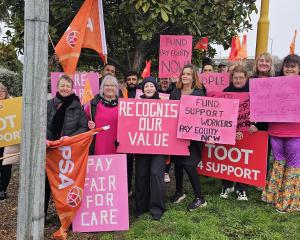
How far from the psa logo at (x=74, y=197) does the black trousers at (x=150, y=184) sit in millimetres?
871

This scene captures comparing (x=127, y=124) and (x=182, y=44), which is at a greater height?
(x=182, y=44)

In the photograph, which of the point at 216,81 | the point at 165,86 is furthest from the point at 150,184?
the point at 216,81

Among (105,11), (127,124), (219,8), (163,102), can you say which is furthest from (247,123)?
(105,11)

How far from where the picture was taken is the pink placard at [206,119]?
4.87m

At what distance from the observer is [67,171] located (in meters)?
4.39

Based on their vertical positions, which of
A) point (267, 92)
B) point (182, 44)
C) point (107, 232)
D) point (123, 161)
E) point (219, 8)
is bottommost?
point (107, 232)

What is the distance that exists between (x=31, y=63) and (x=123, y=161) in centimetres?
165

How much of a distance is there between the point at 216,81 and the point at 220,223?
8.98ft

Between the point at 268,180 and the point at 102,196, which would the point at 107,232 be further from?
the point at 268,180

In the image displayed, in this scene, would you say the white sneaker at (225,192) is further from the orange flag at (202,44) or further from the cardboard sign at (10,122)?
the orange flag at (202,44)

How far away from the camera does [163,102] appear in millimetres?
4910

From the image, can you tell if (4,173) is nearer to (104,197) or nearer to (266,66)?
(104,197)

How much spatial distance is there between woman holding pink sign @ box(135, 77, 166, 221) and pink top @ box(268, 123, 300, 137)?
1432 millimetres

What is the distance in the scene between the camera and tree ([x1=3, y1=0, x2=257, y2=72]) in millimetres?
5988
